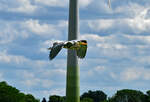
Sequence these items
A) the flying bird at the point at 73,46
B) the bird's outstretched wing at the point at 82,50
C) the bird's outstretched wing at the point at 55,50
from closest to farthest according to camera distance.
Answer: the bird's outstretched wing at the point at 55,50
the flying bird at the point at 73,46
the bird's outstretched wing at the point at 82,50

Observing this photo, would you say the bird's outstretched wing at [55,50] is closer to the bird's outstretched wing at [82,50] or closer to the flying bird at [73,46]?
the flying bird at [73,46]

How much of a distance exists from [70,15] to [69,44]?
23.0 feet

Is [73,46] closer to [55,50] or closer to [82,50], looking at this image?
[82,50]

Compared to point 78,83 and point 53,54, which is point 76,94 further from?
point 53,54

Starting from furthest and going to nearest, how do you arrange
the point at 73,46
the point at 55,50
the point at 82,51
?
the point at 82,51
the point at 73,46
the point at 55,50

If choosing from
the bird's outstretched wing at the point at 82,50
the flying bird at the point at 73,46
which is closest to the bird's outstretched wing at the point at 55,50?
the flying bird at the point at 73,46

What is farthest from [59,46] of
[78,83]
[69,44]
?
[78,83]

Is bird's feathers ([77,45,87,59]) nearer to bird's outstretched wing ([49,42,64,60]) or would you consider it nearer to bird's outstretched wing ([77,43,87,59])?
bird's outstretched wing ([77,43,87,59])

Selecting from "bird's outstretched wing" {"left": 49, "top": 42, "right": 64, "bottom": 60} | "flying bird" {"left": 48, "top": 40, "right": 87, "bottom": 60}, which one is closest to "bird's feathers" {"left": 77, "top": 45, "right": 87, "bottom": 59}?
"flying bird" {"left": 48, "top": 40, "right": 87, "bottom": 60}

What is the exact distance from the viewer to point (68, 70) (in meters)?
74.4

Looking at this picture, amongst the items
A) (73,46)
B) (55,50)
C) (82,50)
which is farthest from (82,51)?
(55,50)

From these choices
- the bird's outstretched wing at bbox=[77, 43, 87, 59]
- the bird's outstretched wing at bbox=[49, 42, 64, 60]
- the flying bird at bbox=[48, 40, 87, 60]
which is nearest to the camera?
the bird's outstretched wing at bbox=[49, 42, 64, 60]

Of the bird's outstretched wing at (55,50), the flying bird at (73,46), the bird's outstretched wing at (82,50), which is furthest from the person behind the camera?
the bird's outstretched wing at (82,50)

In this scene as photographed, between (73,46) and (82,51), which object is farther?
(82,51)
